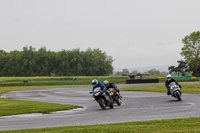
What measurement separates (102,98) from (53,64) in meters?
127

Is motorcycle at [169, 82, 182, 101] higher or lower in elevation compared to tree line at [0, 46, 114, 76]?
lower

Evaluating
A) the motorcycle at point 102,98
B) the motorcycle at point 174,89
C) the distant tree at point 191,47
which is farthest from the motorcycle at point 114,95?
the distant tree at point 191,47

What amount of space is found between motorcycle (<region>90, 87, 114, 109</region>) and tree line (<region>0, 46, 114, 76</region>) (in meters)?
119

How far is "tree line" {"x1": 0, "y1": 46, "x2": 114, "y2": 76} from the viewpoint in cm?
13900

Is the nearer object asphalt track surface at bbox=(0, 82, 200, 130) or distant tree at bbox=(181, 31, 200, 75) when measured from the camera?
asphalt track surface at bbox=(0, 82, 200, 130)

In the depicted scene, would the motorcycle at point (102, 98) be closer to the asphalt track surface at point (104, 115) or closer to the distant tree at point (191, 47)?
the asphalt track surface at point (104, 115)

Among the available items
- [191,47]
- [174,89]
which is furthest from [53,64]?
[174,89]

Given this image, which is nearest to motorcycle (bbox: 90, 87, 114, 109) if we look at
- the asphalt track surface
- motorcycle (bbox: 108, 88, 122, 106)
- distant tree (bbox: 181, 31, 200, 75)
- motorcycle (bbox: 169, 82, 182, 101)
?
the asphalt track surface

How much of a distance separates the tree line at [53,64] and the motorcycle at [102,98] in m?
119

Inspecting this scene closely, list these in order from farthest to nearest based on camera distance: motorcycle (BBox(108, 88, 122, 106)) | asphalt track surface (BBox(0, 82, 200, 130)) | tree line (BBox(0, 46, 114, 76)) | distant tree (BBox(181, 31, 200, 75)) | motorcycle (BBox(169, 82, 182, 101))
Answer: tree line (BBox(0, 46, 114, 76)), distant tree (BBox(181, 31, 200, 75)), motorcycle (BBox(169, 82, 182, 101)), motorcycle (BBox(108, 88, 122, 106)), asphalt track surface (BBox(0, 82, 200, 130))

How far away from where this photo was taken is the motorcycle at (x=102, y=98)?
19766 mm

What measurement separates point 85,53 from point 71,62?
845cm

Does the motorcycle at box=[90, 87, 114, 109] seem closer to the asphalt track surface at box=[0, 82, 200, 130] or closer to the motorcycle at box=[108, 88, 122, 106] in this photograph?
the asphalt track surface at box=[0, 82, 200, 130]

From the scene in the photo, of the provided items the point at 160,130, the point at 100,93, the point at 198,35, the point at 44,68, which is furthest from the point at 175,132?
the point at 44,68
